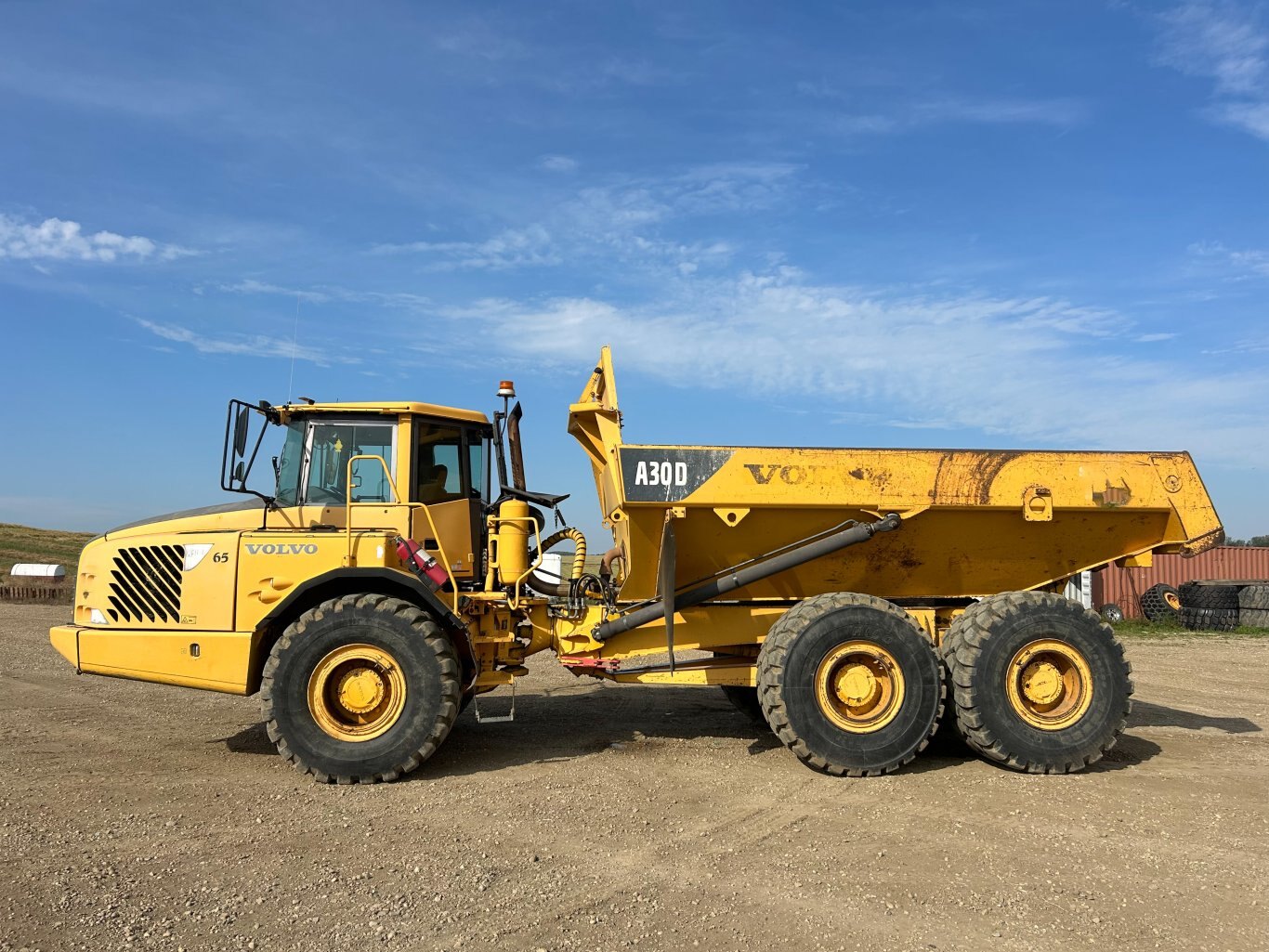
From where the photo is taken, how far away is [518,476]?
7434 mm

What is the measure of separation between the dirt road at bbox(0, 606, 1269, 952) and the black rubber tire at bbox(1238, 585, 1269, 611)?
13811 millimetres

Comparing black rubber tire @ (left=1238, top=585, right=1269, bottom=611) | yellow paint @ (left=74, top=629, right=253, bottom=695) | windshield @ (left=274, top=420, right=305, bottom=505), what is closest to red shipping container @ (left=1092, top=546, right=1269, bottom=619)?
black rubber tire @ (left=1238, top=585, right=1269, bottom=611)

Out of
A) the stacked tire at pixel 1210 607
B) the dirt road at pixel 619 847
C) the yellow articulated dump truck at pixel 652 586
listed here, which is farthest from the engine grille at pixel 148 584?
the stacked tire at pixel 1210 607

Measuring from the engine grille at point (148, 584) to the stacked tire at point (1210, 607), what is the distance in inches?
807

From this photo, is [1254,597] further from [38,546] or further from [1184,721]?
[38,546]

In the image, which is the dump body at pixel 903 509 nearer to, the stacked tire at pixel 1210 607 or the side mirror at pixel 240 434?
the side mirror at pixel 240 434

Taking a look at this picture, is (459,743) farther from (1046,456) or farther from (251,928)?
(1046,456)

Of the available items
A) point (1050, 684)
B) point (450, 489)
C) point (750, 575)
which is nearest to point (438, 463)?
point (450, 489)

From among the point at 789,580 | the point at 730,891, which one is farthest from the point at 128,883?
the point at 789,580

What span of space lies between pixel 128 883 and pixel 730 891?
2.81m

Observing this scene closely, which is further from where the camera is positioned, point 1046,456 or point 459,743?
point 459,743

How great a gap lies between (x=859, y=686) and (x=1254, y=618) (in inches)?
678

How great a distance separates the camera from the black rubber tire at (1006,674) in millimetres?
6352

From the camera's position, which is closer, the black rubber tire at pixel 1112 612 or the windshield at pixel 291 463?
the windshield at pixel 291 463
